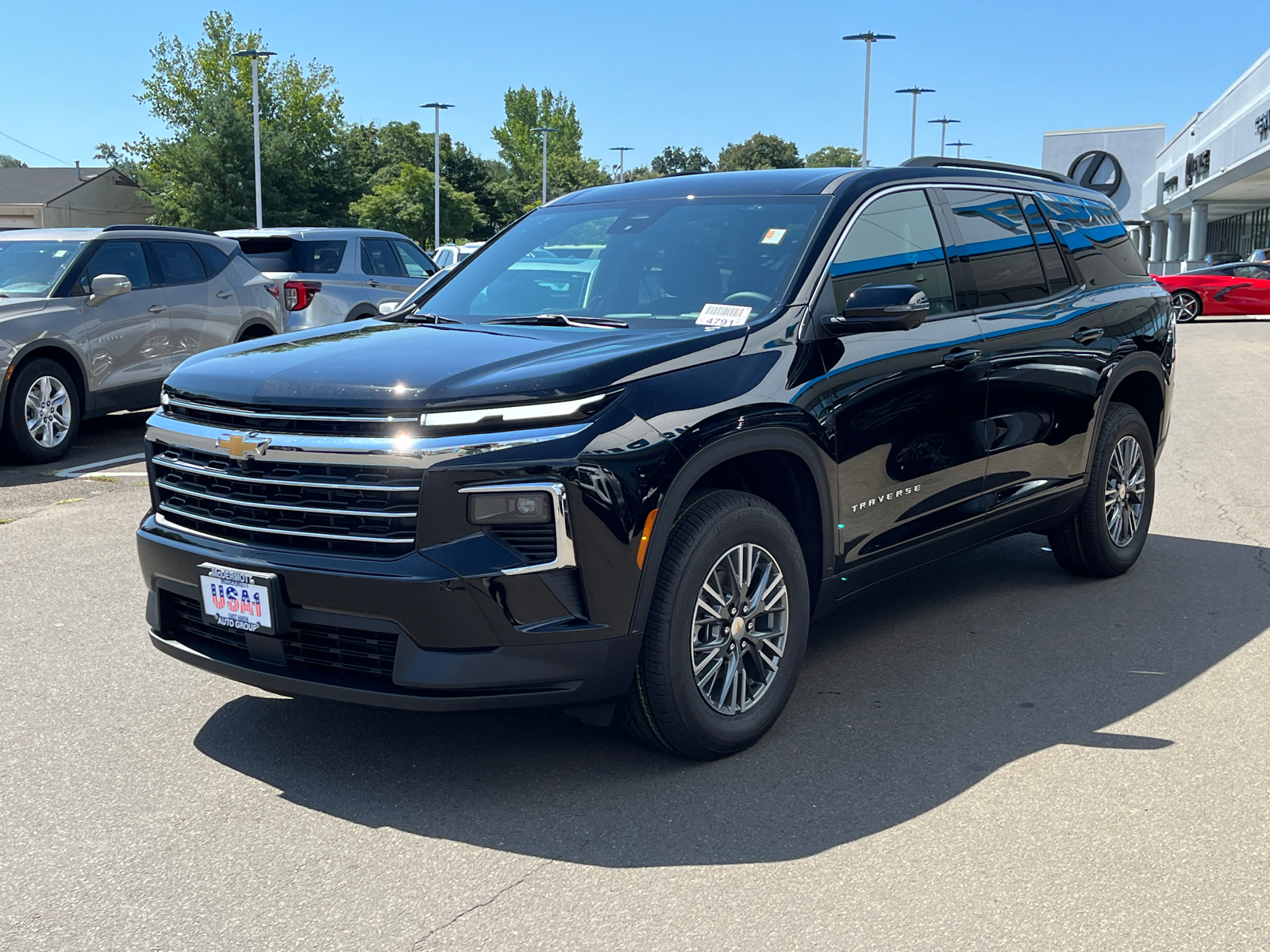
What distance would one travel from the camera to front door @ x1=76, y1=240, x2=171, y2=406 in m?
10.5

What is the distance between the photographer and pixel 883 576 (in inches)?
190

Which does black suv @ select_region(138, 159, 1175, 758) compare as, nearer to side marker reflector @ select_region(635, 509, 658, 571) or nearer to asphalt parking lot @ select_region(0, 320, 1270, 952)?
side marker reflector @ select_region(635, 509, 658, 571)

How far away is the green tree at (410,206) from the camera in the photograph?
7088 centimetres

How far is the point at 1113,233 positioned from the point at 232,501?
4.86 m

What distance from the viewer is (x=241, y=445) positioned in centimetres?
372

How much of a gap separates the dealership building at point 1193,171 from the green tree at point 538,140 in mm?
45815

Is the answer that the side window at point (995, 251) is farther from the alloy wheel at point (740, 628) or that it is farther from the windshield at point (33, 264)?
the windshield at point (33, 264)

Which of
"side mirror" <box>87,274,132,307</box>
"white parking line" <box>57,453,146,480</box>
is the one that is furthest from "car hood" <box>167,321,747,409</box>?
"side mirror" <box>87,274,132,307</box>

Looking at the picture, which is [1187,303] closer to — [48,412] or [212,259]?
[212,259]

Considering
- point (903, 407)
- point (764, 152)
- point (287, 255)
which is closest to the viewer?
point (903, 407)

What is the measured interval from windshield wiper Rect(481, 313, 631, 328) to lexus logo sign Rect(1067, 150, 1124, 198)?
62607mm

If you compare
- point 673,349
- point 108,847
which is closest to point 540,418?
point 673,349

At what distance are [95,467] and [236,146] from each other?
61451 millimetres

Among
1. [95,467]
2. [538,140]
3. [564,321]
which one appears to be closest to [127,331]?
[95,467]
